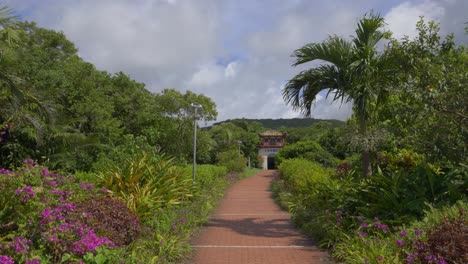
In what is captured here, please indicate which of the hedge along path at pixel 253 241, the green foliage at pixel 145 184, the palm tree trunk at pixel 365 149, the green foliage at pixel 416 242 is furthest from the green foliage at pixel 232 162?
the green foliage at pixel 416 242

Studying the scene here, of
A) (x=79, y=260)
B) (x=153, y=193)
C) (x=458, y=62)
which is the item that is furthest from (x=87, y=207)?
(x=458, y=62)

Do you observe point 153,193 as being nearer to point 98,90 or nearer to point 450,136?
point 450,136

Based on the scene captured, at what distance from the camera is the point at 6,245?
15.6ft

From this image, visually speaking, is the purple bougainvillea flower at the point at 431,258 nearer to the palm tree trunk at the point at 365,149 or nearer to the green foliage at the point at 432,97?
the green foliage at the point at 432,97

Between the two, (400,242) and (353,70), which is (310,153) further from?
(400,242)

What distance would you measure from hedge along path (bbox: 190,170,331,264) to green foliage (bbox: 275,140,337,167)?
1723 centimetres

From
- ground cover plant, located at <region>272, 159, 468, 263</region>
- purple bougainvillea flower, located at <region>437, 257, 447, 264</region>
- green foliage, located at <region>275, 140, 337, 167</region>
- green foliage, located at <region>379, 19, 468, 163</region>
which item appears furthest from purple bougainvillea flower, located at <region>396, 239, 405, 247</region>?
green foliage, located at <region>275, 140, 337, 167</region>

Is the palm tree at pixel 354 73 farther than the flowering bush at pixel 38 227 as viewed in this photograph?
Yes

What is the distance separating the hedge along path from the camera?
7184 millimetres

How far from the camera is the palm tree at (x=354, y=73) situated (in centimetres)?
918

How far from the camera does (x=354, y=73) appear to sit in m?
9.19

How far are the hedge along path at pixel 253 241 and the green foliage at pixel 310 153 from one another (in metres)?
17.2

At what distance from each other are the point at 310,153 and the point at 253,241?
23.3 meters

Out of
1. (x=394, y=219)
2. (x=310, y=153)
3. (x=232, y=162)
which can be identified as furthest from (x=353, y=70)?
(x=232, y=162)
